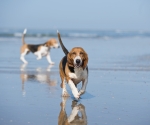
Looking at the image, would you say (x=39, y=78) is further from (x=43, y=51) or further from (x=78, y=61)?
(x=43, y=51)

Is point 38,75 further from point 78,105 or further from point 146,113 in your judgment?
point 146,113

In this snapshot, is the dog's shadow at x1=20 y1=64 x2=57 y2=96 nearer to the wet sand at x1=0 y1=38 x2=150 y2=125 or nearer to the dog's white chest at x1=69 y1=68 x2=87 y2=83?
the wet sand at x1=0 y1=38 x2=150 y2=125

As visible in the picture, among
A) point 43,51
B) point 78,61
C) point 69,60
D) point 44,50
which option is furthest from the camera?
point 44,50

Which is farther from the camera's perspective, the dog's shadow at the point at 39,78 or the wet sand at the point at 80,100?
the dog's shadow at the point at 39,78

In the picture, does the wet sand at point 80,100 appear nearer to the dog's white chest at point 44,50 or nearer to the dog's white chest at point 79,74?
the dog's white chest at point 79,74

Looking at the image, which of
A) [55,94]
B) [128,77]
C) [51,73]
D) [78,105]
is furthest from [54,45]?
[78,105]

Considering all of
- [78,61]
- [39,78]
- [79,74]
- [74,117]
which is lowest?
[74,117]

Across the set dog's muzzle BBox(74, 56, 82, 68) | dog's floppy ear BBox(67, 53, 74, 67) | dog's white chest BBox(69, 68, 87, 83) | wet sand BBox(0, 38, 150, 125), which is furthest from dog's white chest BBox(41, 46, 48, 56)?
dog's muzzle BBox(74, 56, 82, 68)

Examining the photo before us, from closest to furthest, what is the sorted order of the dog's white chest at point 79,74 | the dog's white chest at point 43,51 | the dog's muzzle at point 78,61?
the dog's muzzle at point 78,61 → the dog's white chest at point 79,74 → the dog's white chest at point 43,51

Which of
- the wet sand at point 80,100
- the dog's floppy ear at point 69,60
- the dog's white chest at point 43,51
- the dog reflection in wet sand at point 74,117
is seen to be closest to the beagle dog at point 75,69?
the dog's floppy ear at point 69,60

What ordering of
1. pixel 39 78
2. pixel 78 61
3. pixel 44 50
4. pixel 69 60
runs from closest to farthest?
1. pixel 78 61
2. pixel 69 60
3. pixel 39 78
4. pixel 44 50

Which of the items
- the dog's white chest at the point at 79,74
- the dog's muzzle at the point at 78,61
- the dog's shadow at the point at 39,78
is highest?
the dog's muzzle at the point at 78,61

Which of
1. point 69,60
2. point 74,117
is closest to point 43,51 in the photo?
point 69,60

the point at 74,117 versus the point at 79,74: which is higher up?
the point at 79,74
